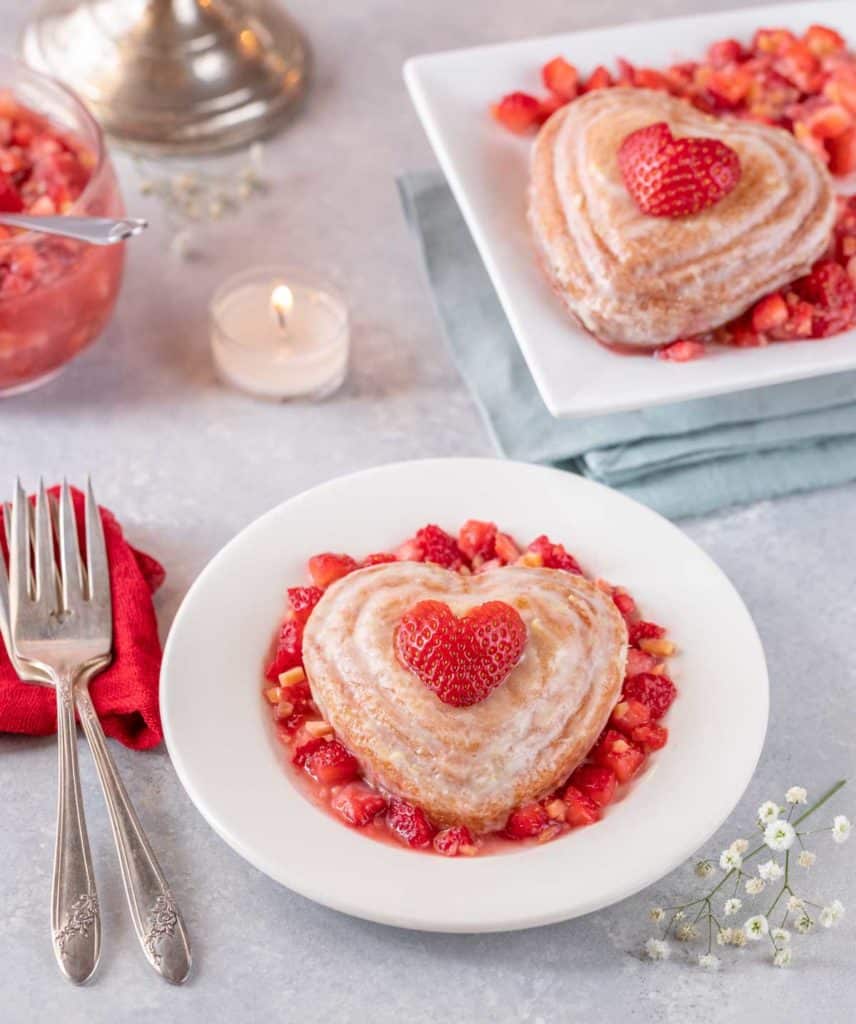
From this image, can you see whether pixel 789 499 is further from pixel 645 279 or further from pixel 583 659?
pixel 583 659

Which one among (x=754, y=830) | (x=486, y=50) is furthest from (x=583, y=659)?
(x=486, y=50)

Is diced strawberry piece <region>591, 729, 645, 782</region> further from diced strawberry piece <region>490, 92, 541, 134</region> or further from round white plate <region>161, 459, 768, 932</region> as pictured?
diced strawberry piece <region>490, 92, 541, 134</region>

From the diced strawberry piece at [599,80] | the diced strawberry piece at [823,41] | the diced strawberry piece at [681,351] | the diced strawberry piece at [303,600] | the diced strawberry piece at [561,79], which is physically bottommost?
the diced strawberry piece at [681,351]

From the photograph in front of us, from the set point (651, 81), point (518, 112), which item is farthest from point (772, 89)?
point (518, 112)

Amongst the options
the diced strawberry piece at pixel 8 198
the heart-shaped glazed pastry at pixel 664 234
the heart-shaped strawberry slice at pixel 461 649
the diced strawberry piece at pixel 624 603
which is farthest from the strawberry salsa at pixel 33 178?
the diced strawberry piece at pixel 624 603

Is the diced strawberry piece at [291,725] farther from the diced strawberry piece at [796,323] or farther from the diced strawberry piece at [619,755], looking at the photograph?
the diced strawberry piece at [796,323]
